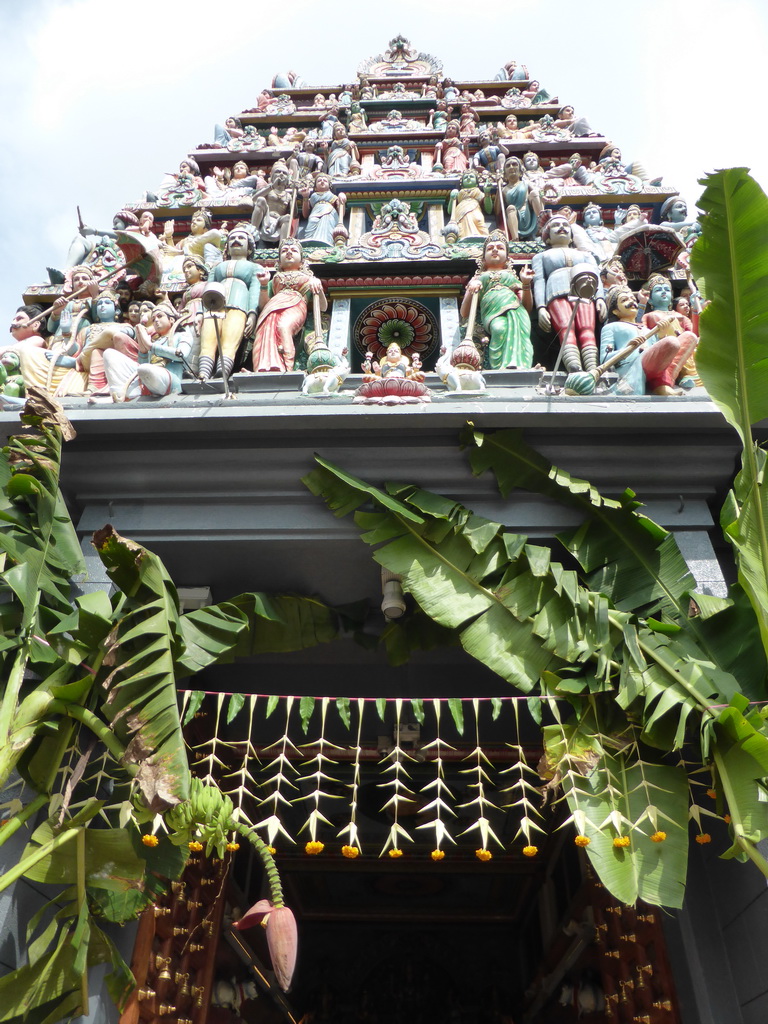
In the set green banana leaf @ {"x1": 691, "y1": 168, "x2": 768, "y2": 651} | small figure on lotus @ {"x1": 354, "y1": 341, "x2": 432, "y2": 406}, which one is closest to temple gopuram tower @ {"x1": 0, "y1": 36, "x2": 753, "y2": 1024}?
small figure on lotus @ {"x1": 354, "y1": 341, "x2": 432, "y2": 406}

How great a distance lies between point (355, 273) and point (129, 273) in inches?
102

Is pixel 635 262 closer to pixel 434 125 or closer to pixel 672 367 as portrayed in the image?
pixel 672 367

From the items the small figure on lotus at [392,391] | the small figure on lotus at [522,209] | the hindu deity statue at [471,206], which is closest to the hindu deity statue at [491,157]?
the hindu deity statue at [471,206]

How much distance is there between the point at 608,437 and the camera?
5.27m

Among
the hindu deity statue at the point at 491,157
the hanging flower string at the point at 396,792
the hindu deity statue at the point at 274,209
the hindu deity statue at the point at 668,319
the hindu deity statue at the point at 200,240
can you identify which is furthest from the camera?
the hindu deity statue at the point at 491,157

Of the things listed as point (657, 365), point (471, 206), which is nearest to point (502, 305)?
point (657, 365)

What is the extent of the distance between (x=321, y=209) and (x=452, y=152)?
2942 mm

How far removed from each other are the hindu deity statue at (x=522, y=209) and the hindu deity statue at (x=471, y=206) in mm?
319

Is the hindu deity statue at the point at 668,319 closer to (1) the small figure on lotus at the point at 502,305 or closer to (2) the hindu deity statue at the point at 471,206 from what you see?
(1) the small figure on lotus at the point at 502,305

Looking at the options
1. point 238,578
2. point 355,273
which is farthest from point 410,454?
point 355,273

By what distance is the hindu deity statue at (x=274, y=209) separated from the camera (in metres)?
9.50

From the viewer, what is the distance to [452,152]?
11484 mm

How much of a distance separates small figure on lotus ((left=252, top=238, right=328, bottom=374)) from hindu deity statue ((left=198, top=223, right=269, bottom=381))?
124 mm

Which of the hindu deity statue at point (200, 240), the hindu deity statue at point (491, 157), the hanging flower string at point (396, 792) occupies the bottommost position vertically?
the hanging flower string at point (396, 792)
